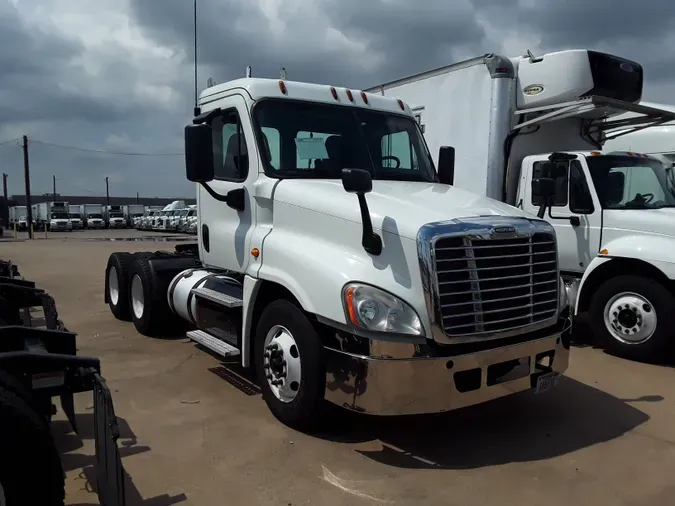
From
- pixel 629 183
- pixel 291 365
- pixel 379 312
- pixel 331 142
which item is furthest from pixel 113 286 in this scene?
pixel 629 183

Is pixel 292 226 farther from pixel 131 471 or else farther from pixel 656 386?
pixel 656 386

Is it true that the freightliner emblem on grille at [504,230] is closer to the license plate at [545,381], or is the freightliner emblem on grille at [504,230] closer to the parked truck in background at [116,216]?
the license plate at [545,381]

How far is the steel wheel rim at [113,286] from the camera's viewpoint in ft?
27.8

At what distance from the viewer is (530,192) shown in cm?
812

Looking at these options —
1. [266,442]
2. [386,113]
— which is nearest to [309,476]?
[266,442]

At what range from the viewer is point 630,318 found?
6871 millimetres

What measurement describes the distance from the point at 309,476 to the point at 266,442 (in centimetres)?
61

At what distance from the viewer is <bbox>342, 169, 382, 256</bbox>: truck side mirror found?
4062 mm

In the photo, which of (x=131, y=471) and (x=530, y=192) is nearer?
(x=131, y=471)

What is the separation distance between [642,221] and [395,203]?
405 centimetres

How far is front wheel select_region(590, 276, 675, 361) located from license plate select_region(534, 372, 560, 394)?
2.83 metres

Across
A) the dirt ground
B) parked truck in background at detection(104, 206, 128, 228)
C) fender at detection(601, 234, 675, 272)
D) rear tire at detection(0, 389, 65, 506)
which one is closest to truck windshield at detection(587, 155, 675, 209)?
fender at detection(601, 234, 675, 272)

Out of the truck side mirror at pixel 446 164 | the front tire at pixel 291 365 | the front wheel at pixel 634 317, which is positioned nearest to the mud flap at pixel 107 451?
the front tire at pixel 291 365

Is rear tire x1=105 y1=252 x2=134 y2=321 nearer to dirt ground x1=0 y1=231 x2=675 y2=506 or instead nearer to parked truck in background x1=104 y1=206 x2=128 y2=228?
dirt ground x1=0 y1=231 x2=675 y2=506
